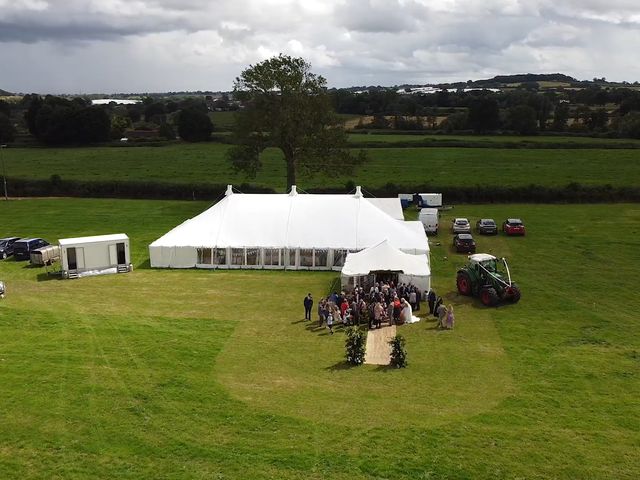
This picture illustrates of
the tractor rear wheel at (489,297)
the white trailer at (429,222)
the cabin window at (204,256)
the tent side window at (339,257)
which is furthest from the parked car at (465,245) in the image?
the cabin window at (204,256)

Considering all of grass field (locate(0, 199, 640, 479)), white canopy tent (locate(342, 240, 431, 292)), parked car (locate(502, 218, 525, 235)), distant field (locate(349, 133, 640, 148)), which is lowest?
grass field (locate(0, 199, 640, 479))

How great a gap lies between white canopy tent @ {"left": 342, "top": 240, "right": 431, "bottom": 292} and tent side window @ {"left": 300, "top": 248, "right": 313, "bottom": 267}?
423 cm

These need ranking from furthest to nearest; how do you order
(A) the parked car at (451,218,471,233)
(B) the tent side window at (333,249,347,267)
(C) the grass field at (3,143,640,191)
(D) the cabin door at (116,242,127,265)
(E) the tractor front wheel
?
1. (C) the grass field at (3,143,640,191)
2. (A) the parked car at (451,218,471,233)
3. (D) the cabin door at (116,242,127,265)
4. (B) the tent side window at (333,249,347,267)
5. (E) the tractor front wheel

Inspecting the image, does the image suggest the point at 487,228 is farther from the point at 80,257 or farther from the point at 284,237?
the point at 80,257

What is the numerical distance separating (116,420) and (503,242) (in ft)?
84.5

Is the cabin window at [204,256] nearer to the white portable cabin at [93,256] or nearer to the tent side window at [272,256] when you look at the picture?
the tent side window at [272,256]

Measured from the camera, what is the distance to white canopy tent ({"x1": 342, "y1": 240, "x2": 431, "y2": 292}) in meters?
23.8

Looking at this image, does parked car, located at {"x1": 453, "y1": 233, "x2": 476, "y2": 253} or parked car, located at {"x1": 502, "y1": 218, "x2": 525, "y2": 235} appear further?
parked car, located at {"x1": 502, "y1": 218, "x2": 525, "y2": 235}

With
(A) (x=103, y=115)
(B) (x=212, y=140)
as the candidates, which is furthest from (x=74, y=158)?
→ (B) (x=212, y=140)

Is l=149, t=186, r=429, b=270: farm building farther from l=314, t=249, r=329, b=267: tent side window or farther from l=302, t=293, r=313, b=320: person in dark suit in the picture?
l=302, t=293, r=313, b=320: person in dark suit

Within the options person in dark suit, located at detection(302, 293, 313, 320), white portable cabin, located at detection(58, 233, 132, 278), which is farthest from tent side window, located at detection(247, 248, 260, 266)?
person in dark suit, located at detection(302, 293, 313, 320)

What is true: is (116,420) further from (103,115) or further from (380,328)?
(103,115)

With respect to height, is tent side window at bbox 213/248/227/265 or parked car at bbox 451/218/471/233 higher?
parked car at bbox 451/218/471/233

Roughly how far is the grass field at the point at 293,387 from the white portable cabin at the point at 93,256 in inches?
37.6
